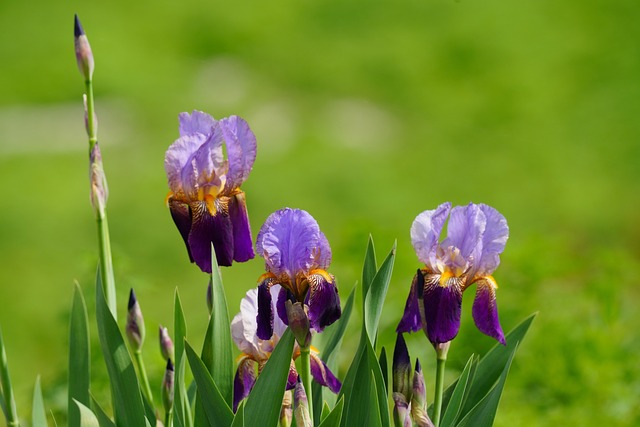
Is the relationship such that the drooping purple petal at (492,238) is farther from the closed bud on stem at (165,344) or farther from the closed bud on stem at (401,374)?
the closed bud on stem at (165,344)

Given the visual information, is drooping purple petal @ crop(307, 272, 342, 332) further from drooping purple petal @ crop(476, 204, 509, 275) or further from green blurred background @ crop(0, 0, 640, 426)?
green blurred background @ crop(0, 0, 640, 426)

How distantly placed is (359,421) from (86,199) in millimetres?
3732

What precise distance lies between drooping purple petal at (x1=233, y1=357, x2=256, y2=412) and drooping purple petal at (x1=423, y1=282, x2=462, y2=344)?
332mm

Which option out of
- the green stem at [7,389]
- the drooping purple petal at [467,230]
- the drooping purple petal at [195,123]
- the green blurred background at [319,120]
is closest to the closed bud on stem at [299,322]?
the drooping purple petal at [467,230]

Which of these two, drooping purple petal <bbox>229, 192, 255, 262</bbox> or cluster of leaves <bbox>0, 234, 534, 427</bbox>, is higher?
drooping purple petal <bbox>229, 192, 255, 262</bbox>

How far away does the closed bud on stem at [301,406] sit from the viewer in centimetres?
127

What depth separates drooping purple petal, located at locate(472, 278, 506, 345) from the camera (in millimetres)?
1362

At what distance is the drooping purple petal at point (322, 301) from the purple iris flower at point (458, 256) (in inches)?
4.6

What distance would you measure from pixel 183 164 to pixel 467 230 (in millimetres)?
461

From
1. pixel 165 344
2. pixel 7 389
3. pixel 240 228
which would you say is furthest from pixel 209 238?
pixel 7 389

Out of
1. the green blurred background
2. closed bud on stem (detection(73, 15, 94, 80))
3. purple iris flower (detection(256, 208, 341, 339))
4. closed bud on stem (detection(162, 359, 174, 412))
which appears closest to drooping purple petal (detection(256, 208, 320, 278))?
purple iris flower (detection(256, 208, 341, 339))

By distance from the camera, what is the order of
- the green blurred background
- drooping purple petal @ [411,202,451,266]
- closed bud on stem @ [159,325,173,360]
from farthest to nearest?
the green blurred background, closed bud on stem @ [159,325,173,360], drooping purple petal @ [411,202,451,266]

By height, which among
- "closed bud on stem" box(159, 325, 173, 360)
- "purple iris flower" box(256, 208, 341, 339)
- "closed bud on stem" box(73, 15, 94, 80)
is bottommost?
"closed bud on stem" box(159, 325, 173, 360)

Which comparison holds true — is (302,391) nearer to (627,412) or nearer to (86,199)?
(627,412)
